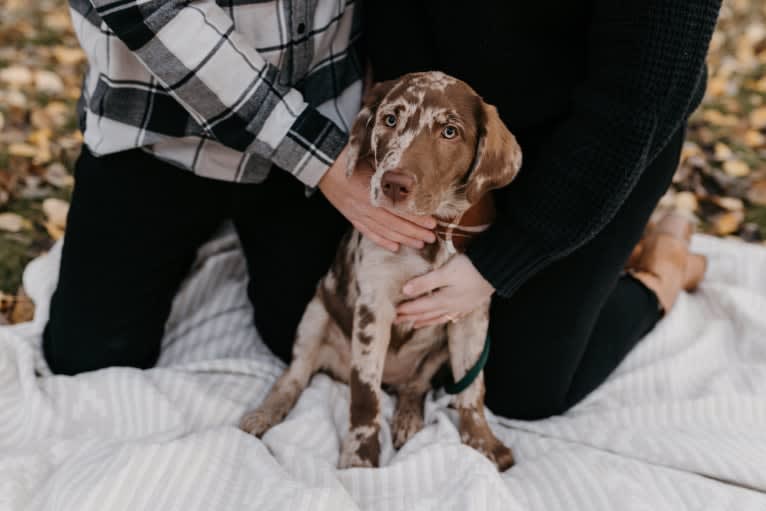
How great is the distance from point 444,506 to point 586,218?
3.04 ft

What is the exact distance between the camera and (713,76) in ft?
16.8

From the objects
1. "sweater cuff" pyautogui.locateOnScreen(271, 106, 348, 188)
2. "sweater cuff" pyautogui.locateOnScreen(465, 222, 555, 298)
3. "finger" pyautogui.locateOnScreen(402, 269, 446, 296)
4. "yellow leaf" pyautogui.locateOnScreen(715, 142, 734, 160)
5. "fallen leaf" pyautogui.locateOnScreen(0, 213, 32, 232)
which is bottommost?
"fallen leaf" pyautogui.locateOnScreen(0, 213, 32, 232)

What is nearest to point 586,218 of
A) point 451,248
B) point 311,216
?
point 451,248

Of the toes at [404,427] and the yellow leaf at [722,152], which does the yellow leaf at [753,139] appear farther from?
the toes at [404,427]

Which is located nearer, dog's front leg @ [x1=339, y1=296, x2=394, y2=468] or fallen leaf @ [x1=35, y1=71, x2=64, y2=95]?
dog's front leg @ [x1=339, y1=296, x2=394, y2=468]

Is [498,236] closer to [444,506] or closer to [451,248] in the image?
[451,248]

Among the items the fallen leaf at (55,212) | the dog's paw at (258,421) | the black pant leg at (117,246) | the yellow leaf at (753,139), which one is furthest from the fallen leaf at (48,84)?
the yellow leaf at (753,139)

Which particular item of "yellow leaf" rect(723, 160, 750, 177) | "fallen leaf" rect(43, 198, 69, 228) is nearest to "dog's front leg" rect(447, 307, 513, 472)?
"fallen leaf" rect(43, 198, 69, 228)

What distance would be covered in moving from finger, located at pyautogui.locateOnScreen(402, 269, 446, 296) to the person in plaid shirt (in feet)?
0.41

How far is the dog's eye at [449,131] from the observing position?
1889mm

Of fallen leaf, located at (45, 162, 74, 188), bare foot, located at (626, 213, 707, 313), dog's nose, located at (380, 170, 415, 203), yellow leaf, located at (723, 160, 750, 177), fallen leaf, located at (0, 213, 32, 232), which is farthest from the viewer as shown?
yellow leaf, located at (723, 160, 750, 177)

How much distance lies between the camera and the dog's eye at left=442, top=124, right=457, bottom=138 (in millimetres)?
1889

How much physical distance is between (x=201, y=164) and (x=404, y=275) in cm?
81

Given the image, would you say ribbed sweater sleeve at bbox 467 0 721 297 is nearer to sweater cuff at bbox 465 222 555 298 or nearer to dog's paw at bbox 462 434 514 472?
sweater cuff at bbox 465 222 555 298
